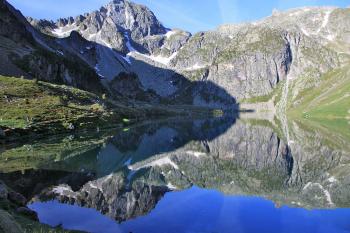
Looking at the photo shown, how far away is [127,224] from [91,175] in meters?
24.4

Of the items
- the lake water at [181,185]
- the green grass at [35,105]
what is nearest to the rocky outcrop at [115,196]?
the lake water at [181,185]

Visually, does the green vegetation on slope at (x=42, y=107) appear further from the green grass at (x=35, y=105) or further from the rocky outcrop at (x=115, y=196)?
the rocky outcrop at (x=115, y=196)

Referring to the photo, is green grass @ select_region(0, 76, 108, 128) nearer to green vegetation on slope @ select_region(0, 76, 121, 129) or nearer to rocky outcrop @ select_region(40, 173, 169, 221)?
green vegetation on slope @ select_region(0, 76, 121, 129)

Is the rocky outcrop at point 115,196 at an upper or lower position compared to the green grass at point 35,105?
lower

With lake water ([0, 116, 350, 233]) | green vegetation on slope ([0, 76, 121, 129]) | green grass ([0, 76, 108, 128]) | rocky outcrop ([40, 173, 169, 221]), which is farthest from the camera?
green vegetation on slope ([0, 76, 121, 129])

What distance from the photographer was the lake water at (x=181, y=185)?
38.4 metres

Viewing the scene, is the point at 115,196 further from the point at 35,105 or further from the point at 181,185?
the point at 35,105

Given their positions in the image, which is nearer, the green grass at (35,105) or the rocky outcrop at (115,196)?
the rocky outcrop at (115,196)

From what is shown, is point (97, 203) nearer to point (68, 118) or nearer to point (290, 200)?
point (290, 200)

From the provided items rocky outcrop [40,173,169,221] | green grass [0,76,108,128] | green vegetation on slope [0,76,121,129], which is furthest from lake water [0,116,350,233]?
green grass [0,76,108,128]

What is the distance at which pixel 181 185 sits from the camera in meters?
59.4

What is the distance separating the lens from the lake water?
3838 cm

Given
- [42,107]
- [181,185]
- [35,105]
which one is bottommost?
[181,185]

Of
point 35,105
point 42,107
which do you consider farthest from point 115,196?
point 35,105
